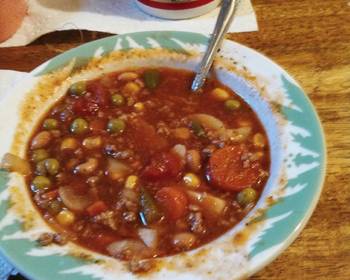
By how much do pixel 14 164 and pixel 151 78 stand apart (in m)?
0.46

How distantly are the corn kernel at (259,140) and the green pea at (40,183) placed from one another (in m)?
0.49

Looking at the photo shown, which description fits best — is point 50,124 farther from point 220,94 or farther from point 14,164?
point 220,94

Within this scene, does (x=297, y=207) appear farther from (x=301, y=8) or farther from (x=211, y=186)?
(x=301, y=8)

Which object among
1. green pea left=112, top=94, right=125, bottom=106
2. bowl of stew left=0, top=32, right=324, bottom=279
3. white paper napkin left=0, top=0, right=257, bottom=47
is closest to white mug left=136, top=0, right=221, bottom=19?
white paper napkin left=0, top=0, right=257, bottom=47

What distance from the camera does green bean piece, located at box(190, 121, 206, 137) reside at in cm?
132

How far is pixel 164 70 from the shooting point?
1531 millimetres

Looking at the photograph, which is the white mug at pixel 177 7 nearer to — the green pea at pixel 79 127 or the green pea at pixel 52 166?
the green pea at pixel 79 127

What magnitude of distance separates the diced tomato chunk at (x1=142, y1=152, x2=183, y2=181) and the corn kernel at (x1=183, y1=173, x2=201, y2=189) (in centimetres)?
2

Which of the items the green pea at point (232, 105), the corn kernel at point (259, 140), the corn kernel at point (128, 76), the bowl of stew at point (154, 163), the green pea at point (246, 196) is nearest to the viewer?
the bowl of stew at point (154, 163)

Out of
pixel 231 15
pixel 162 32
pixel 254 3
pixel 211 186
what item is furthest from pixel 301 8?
pixel 211 186

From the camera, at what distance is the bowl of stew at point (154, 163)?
3.45 ft

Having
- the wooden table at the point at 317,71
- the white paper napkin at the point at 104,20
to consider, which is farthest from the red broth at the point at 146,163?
the white paper napkin at the point at 104,20

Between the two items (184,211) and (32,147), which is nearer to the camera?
(184,211)

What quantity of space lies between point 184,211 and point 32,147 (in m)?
0.43
